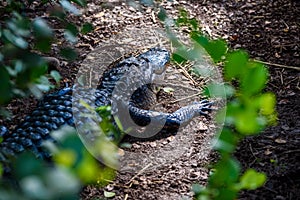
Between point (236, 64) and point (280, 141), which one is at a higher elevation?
point (236, 64)

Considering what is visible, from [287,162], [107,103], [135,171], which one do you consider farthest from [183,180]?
[107,103]

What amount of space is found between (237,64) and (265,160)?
5.45ft

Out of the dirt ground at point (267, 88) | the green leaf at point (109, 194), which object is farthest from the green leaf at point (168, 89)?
the green leaf at point (109, 194)

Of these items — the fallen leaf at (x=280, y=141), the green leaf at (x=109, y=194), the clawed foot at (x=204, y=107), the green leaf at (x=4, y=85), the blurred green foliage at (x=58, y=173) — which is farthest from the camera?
the clawed foot at (x=204, y=107)

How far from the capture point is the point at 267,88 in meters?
Answer: 3.06

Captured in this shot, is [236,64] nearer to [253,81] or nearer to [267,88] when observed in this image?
[253,81]

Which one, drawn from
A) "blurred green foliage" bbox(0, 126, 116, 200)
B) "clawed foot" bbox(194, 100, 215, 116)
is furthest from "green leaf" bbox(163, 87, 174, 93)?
"blurred green foliage" bbox(0, 126, 116, 200)

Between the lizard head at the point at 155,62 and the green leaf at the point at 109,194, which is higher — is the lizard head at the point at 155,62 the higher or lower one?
the higher one

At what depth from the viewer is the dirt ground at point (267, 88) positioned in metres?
2.37

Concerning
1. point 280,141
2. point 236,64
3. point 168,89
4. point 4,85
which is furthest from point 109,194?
point 236,64

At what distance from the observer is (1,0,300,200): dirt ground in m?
2.37

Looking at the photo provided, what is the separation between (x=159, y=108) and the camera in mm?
3123

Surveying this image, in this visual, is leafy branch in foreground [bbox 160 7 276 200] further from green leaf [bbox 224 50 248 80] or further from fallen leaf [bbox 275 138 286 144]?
fallen leaf [bbox 275 138 286 144]

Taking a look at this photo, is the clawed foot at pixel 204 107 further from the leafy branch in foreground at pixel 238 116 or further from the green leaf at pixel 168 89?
the leafy branch in foreground at pixel 238 116
